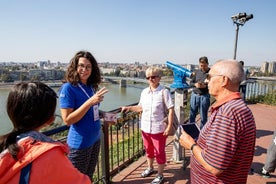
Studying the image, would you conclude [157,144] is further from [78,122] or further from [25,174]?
[25,174]

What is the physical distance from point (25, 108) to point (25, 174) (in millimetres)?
301

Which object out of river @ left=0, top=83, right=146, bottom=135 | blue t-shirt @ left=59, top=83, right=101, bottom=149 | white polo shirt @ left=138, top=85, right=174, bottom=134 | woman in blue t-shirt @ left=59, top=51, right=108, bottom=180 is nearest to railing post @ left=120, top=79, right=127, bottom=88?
river @ left=0, top=83, right=146, bottom=135

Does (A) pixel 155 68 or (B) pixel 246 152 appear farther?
(A) pixel 155 68

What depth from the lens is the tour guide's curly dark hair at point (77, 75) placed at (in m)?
2.02

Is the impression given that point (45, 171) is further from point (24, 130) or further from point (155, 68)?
point (155, 68)

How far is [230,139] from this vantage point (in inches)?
50.8

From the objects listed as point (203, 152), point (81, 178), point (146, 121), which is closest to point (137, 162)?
point (146, 121)

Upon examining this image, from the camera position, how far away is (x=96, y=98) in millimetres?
1845

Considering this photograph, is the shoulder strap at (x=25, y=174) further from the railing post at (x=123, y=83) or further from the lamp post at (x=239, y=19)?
the railing post at (x=123, y=83)

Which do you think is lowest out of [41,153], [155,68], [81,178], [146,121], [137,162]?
[137,162]

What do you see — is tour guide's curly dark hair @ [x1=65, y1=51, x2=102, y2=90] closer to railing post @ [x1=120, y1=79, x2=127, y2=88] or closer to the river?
the river

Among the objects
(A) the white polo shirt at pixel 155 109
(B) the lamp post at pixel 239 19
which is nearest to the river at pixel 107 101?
(A) the white polo shirt at pixel 155 109

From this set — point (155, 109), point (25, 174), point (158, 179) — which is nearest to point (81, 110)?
point (25, 174)

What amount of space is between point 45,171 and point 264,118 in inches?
275
